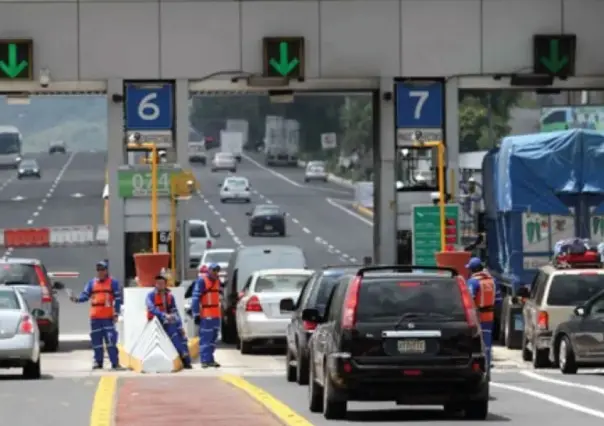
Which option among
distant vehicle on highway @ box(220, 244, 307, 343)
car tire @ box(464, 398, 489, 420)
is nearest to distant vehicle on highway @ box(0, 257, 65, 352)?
distant vehicle on highway @ box(220, 244, 307, 343)

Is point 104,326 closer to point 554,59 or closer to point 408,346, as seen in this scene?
point 408,346

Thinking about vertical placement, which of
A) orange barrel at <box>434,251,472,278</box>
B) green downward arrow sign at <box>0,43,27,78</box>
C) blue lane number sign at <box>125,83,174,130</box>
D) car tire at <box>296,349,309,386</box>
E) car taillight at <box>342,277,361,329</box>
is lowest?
car tire at <box>296,349,309,386</box>

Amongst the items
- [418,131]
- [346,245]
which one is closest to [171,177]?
[418,131]

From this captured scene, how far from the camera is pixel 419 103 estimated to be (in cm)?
3947

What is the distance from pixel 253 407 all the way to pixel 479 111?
9706 cm

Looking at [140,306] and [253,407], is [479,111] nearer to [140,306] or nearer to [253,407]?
[140,306]

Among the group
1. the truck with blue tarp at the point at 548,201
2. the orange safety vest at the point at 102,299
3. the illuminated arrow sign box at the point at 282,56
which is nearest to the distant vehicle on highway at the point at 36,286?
the orange safety vest at the point at 102,299

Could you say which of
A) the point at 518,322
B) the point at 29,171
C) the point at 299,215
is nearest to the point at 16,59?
the point at 518,322

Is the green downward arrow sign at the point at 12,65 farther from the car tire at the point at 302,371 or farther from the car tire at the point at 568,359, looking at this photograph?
the car tire at the point at 302,371

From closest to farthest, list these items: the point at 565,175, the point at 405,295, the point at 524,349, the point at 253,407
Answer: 1. the point at 405,295
2. the point at 253,407
3. the point at 524,349
4. the point at 565,175

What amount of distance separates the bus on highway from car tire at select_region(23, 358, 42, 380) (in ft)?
359

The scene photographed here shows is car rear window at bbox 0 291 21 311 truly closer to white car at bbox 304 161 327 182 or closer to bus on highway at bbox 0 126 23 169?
white car at bbox 304 161 327 182

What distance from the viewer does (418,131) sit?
39.3 meters

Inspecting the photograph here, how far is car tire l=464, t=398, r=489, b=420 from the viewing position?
1911cm
